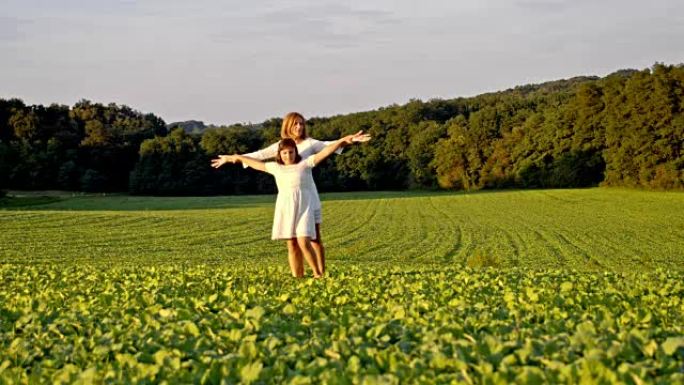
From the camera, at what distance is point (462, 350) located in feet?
16.9

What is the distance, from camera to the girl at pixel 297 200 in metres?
11.7

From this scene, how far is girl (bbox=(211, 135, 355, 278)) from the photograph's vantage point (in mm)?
11727

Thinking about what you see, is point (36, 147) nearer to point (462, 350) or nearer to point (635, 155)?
point (635, 155)

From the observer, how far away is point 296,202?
11.8 m

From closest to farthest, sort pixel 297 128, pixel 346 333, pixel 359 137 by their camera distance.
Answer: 1. pixel 346 333
2. pixel 359 137
3. pixel 297 128

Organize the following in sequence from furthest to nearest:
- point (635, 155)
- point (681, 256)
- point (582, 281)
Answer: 1. point (635, 155)
2. point (681, 256)
3. point (582, 281)

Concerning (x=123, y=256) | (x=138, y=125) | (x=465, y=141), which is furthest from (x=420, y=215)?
(x=138, y=125)

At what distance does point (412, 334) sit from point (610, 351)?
1688mm

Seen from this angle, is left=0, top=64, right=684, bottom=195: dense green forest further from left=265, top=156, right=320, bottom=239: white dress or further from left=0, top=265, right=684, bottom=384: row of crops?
left=0, top=265, right=684, bottom=384: row of crops

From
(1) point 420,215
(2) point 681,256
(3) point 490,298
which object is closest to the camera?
(3) point 490,298

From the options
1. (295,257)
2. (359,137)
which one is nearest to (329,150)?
(359,137)

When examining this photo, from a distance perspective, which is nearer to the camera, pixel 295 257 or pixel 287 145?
pixel 287 145

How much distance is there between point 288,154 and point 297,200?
27.5 inches

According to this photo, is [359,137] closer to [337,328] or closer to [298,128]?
[298,128]
